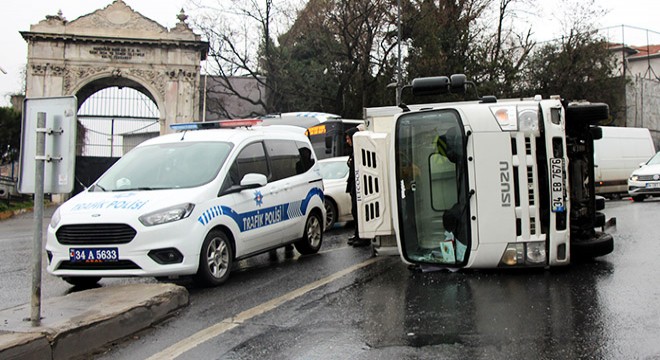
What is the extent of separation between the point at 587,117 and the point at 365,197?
2.90 m

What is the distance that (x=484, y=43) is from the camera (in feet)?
119

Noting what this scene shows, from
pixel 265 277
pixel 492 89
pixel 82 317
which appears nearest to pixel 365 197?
pixel 265 277

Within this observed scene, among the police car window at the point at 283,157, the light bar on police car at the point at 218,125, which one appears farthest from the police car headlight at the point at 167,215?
the light bar on police car at the point at 218,125

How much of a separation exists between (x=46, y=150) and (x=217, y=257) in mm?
2539

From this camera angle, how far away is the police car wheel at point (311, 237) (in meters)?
9.75

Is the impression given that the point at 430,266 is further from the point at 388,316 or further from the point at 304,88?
the point at 304,88

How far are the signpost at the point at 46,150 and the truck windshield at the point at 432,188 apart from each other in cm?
350

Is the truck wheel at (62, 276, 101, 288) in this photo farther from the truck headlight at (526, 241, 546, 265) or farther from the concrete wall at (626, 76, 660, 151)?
the concrete wall at (626, 76, 660, 151)

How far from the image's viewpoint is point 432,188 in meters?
7.21

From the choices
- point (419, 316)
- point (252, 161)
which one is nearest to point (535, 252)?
point (419, 316)

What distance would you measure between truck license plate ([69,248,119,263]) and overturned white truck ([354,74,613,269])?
3.18 m

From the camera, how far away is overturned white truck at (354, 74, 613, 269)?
22.3ft

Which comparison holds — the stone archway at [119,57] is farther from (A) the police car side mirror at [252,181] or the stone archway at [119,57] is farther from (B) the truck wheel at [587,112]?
(B) the truck wheel at [587,112]

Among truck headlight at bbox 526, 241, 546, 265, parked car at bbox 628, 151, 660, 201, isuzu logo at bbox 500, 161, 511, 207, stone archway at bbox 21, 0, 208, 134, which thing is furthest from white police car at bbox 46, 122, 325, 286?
stone archway at bbox 21, 0, 208, 134
